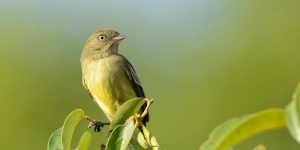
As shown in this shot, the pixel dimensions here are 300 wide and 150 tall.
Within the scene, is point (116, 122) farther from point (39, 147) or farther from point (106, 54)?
point (39, 147)

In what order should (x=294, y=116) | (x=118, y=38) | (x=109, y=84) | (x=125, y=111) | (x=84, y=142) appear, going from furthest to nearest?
(x=118, y=38) < (x=109, y=84) < (x=125, y=111) < (x=84, y=142) < (x=294, y=116)

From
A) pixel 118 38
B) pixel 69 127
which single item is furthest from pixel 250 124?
pixel 118 38

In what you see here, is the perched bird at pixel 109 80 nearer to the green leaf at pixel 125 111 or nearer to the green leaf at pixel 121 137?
the green leaf at pixel 125 111

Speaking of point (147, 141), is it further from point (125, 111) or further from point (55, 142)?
point (55, 142)

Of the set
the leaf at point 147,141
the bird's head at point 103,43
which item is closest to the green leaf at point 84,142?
the leaf at point 147,141

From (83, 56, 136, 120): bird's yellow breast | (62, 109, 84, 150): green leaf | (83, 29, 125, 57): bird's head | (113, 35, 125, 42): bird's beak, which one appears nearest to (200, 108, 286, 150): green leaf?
(62, 109, 84, 150): green leaf
